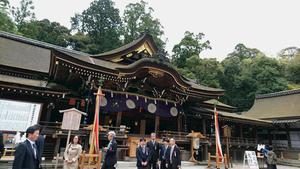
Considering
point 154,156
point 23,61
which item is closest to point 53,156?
point 154,156

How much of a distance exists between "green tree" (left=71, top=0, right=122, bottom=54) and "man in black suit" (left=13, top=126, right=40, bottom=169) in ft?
116

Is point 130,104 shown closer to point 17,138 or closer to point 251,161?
point 17,138

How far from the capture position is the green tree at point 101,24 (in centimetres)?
3891

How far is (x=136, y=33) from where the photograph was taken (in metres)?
41.2

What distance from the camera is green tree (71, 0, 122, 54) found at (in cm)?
3891

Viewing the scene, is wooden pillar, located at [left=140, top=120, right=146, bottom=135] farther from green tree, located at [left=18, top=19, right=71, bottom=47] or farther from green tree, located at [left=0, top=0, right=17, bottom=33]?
green tree, located at [left=18, top=19, right=71, bottom=47]

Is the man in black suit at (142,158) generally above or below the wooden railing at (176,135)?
below

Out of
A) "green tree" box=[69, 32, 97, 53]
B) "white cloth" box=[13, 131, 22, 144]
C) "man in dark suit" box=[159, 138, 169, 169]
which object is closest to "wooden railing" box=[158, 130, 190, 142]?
"man in dark suit" box=[159, 138, 169, 169]

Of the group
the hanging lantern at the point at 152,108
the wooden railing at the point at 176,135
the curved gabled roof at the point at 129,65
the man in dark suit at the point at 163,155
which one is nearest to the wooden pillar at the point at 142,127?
the wooden railing at the point at 176,135

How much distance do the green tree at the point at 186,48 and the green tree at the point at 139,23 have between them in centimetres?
344

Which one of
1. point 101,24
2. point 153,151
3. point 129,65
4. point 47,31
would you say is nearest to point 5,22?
point 47,31

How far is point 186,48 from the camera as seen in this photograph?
41.8 m

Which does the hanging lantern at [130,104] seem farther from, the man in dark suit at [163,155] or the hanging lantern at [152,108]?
the man in dark suit at [163,155]

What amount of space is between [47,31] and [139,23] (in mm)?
17539
